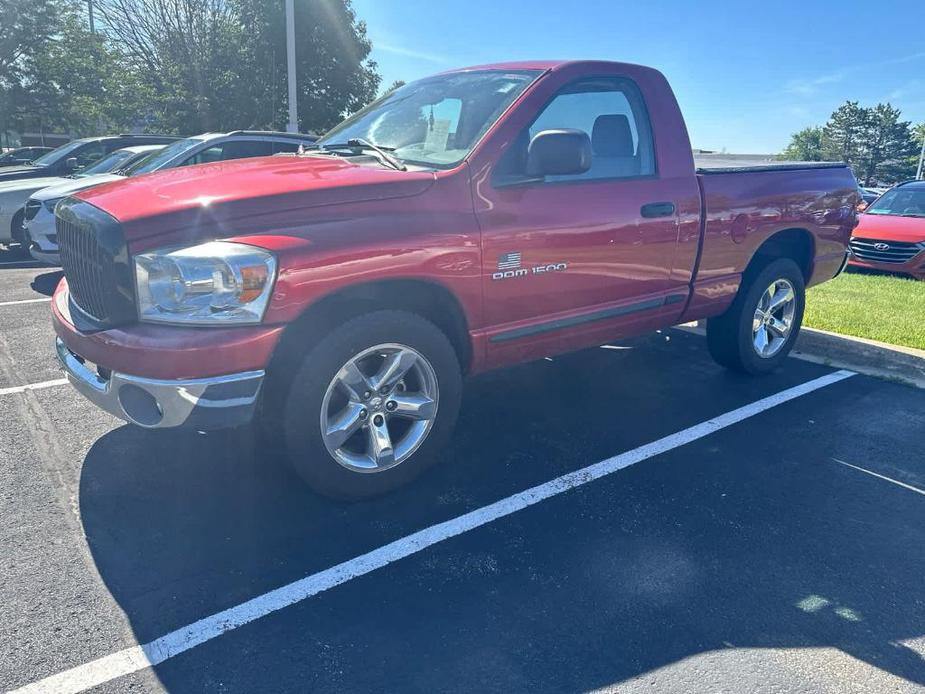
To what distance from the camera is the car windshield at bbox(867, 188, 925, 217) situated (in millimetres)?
11789

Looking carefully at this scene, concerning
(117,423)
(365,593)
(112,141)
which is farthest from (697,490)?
(112,141)

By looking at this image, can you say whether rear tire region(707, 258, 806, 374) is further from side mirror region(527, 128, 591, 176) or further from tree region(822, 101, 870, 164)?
tree region(822, 101, 870, 164)

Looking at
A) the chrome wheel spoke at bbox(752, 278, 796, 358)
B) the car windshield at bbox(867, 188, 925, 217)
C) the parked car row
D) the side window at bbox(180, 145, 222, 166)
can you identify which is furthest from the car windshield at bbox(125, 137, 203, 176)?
the parked car row

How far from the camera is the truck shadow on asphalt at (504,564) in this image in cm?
238

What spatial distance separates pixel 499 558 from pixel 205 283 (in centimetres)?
164

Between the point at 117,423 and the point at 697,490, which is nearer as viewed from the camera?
the point at 697,490

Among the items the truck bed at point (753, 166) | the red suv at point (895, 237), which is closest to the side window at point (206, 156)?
the truck bed at point (753, 166)

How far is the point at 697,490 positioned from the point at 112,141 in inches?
462

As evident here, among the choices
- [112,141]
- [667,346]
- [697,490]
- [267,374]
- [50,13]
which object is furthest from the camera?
[50,13]

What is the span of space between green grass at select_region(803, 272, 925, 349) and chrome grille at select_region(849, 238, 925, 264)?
52cm

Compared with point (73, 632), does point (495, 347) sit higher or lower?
higher

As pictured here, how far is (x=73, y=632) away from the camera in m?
2.43

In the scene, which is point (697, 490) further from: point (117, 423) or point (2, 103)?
point (2, 103)

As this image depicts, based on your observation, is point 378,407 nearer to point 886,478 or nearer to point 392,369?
point 392,369
